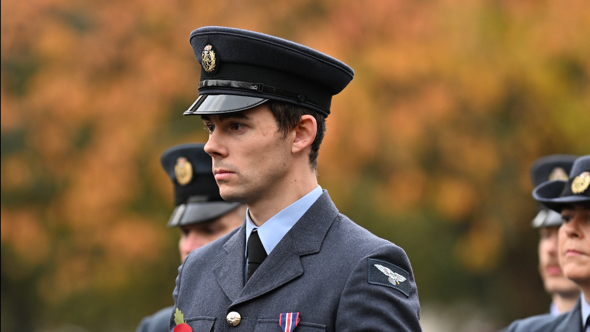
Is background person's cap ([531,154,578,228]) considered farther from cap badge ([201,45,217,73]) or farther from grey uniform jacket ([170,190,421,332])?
cap badge ([201,45,217,73])

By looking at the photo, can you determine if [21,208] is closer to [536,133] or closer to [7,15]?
[7,15]

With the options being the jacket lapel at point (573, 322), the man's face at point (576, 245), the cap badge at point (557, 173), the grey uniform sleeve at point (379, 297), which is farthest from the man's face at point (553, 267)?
the grey uniform sleeve at point (379, 297)

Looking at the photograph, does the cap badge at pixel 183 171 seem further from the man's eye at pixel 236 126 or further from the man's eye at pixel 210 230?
the man's eye at pixel 236 126

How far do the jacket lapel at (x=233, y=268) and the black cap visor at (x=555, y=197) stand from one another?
212 centimetres

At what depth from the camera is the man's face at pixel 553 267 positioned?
6150mm

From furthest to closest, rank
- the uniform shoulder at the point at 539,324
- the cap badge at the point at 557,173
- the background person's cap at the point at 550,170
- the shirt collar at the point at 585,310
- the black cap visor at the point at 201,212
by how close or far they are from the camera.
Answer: the cap badge at the point at 557,173
the background person's cap at the point at 550,170
the black cap visor at the point at 201,212
the uniform shoulder at the point at 539,324
the shirt collar at the point at 585,310

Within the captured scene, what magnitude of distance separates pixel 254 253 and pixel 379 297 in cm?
55

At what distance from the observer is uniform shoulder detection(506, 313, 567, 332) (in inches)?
204

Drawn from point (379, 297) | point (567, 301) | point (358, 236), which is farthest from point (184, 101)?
point (379, 297)

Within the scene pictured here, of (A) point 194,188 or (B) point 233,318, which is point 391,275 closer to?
(B) point 233,318

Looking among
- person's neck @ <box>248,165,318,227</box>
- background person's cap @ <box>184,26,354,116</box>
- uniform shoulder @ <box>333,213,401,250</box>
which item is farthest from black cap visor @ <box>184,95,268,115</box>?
uniform shoulder @ <box>333,213,401,250</box>

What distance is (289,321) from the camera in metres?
2.95

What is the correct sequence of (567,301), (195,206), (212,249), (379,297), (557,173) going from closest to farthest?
(379,297)
(212,249)
(195,206)
(567,301)
(557,173)

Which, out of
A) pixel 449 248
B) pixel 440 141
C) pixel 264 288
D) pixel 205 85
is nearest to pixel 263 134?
pixel 205 85
